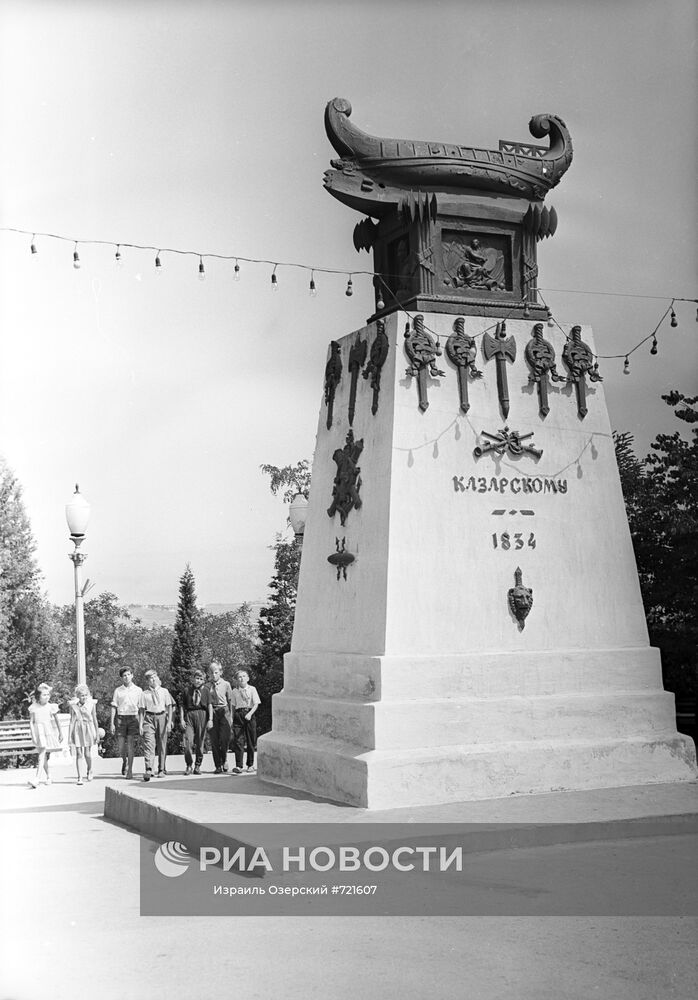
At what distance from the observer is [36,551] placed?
3994 centimetres

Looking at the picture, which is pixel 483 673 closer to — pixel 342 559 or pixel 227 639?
pixel 342 559

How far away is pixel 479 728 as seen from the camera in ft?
36.4

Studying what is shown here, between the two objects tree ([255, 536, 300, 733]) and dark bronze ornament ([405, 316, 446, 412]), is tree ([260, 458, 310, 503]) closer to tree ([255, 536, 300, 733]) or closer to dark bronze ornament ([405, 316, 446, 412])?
tree ([255, 536, 300, 733])

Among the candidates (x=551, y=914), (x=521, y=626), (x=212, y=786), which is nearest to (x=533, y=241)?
(x=521, y=626)

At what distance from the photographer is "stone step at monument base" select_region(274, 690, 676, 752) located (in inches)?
426

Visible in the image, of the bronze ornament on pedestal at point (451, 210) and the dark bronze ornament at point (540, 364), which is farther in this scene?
the dark bronze ornament at point (540, 364)

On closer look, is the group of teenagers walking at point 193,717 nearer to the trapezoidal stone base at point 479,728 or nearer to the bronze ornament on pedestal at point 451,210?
the trapezoidal stone base at point 479,728

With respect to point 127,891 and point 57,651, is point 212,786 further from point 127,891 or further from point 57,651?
point 57,651

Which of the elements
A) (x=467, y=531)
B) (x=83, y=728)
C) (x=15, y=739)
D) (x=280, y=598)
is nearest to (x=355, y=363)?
(x=467, y=531)

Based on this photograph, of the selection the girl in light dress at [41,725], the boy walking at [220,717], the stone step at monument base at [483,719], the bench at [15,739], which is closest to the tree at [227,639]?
the bench at [15,739]

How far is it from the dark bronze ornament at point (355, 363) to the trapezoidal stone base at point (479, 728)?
257cm

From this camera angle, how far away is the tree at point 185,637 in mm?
50531

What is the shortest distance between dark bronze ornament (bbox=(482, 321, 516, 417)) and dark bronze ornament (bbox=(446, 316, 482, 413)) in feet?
0.68

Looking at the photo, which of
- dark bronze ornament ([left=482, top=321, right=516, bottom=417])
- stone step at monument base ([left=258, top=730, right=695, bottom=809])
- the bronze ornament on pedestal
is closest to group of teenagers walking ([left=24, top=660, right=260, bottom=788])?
stone step at monument base ([left=258, top=730, right=695, bottom=809])
